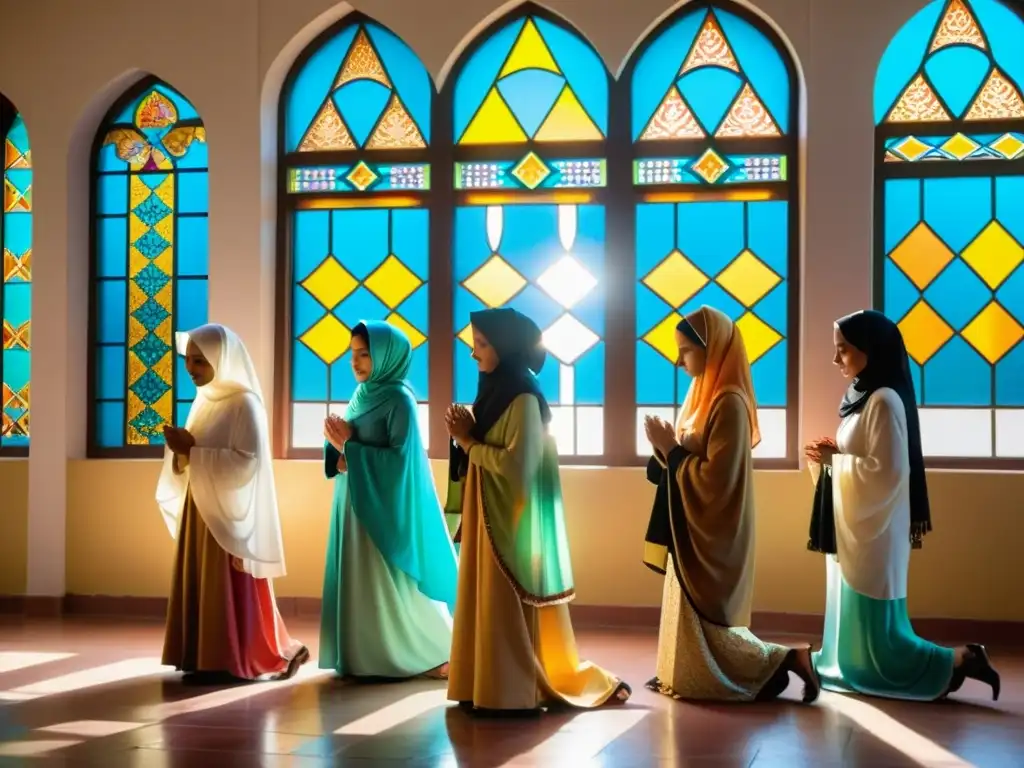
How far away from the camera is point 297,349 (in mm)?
6773

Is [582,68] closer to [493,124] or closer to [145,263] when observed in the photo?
[493,124]

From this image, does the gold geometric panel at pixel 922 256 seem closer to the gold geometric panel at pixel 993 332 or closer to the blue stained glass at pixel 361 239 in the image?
the gold geometric panel at pixel 993 332

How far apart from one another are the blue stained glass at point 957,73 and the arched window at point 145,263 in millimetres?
3809

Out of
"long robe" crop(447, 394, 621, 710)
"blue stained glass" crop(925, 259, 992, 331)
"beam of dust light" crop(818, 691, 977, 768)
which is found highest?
"blue stained glass" crop(925, 259, 992, 331)

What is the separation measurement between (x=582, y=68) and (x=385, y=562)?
292 centimetres

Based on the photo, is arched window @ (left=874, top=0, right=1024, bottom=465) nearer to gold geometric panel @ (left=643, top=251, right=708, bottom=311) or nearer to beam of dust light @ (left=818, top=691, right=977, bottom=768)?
gold geometric panel @ (left=643, top=251, right=708, bottom=311)

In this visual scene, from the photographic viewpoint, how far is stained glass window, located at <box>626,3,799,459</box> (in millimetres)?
6352

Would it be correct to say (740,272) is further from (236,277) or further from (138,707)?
(138,707)

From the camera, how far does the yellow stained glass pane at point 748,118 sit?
6.40 m

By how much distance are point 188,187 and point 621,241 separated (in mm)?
2366

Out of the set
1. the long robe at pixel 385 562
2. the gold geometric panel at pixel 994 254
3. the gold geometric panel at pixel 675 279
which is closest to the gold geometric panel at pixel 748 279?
the gold geometric panel at pixel 675 279

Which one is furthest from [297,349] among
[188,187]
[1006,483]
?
[1006,483]

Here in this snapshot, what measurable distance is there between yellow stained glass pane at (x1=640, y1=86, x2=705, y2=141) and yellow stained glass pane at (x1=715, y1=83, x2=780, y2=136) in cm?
15

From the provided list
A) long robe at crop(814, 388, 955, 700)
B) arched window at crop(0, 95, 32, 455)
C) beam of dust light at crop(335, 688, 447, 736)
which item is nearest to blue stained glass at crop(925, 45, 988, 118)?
long robe at crop(814, 388, 955, 700)
